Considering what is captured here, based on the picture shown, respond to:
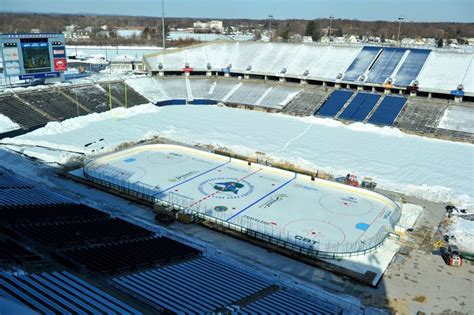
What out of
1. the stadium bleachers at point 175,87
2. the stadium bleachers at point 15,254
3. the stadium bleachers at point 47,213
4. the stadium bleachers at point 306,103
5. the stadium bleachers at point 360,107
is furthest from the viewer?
the stadium bleachers at point 175,87

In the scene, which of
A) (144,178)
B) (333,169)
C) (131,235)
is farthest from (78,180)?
(333,169)

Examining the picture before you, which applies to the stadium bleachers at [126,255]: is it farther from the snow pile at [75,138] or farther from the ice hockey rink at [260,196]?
the snow pile at [75,138]

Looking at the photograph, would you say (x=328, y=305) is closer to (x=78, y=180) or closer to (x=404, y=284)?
(x=404, y=284)

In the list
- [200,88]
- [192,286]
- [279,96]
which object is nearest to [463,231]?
[192,286]

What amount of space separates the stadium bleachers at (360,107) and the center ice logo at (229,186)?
2058 centimetres

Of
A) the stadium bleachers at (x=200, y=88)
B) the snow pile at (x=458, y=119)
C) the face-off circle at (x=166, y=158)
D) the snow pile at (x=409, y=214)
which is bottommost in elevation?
the snow pile at (x=409, y=214)

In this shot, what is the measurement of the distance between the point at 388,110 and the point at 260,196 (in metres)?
24.1

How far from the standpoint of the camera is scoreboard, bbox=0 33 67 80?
39.6 m

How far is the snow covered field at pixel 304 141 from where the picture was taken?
28594 millimetres

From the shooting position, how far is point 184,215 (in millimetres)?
21688

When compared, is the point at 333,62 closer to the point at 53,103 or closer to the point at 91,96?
the point at 91,96

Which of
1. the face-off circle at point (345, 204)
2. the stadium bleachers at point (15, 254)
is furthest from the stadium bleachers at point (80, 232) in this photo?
the face-off circle at point (345, 204)

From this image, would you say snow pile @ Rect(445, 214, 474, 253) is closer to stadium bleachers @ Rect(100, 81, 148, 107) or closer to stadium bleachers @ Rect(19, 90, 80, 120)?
stadium bleachers @ Rect(19, 90, 80, 120)

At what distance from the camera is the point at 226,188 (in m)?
25.7
